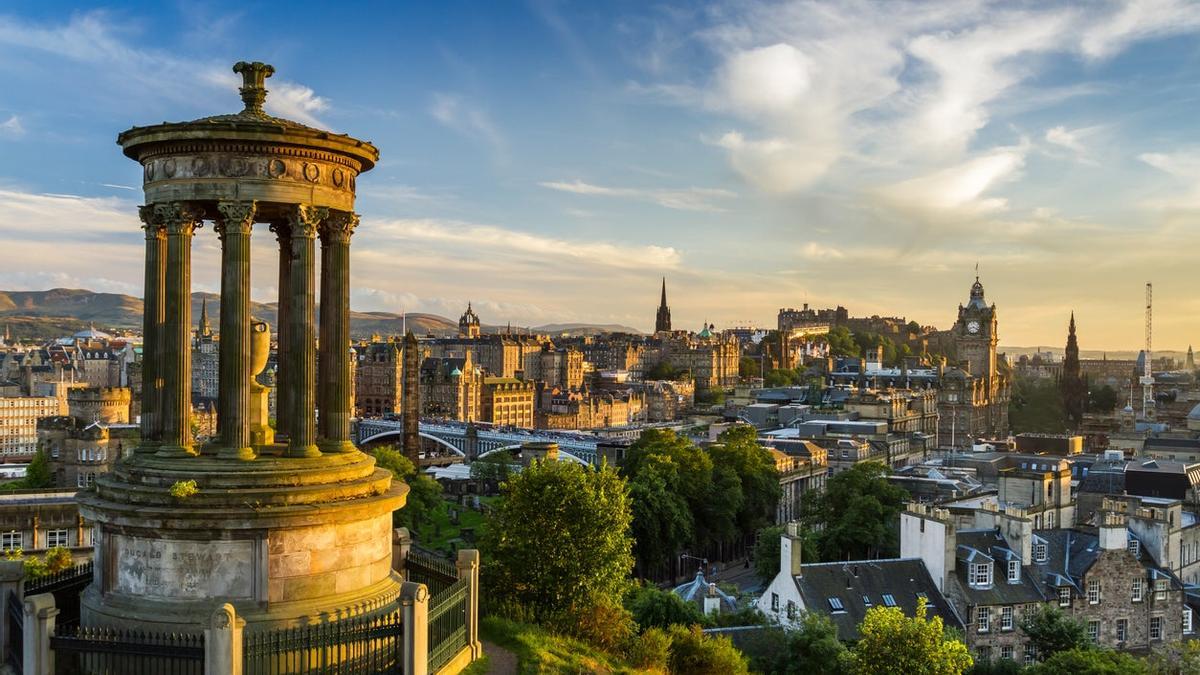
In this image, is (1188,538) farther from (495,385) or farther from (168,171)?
(495,385)

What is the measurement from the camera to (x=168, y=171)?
18125mm

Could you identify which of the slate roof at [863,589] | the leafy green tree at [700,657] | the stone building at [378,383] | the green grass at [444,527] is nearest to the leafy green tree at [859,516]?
the slate roof at [863,589]

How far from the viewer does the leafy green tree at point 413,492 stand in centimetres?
6386

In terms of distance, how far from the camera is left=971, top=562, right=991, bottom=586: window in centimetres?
4266

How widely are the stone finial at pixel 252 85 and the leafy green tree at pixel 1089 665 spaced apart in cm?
3057

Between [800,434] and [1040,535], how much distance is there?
207 ft

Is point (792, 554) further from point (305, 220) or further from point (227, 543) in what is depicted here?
point (227, 543)

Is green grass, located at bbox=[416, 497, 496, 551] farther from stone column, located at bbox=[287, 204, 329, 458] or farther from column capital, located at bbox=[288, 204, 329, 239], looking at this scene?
column capital, located at bbox=[288, 204, 329, 239]

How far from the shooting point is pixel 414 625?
15719 mm

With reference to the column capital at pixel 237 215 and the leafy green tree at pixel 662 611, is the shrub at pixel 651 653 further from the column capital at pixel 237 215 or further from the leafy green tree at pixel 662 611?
the leafy green tree at pixel 662 611

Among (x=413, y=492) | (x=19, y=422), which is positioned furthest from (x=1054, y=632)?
(x=19, y=422)

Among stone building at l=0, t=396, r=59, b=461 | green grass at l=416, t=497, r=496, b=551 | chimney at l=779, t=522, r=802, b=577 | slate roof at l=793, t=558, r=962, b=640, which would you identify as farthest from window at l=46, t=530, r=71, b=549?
stone building at l=0, t=396, r=59, b=461

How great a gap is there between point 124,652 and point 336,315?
6809 mm

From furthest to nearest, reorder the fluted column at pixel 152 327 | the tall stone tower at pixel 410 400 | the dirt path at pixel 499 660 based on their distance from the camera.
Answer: the tall stone tower at pixel 410 400, the dirt path at pixel 499 660, the fluted column at pixel 152 327
